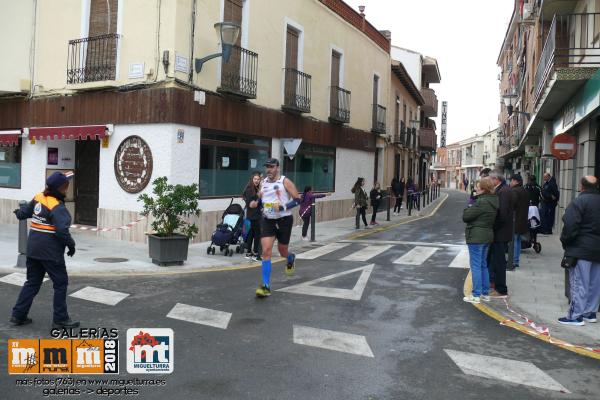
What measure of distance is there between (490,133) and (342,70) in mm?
54780

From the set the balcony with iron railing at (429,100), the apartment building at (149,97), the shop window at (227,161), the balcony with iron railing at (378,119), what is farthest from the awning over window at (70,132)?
the balcony with iron railing at (429,100)

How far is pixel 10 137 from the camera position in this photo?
1494 cm

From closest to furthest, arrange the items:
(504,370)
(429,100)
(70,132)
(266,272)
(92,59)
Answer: (504,370) → (266,272) → (92,59) → (70,132) → (429,100)

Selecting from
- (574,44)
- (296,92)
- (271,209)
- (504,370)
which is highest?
(574,44)

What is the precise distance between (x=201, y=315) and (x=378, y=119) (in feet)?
65.8

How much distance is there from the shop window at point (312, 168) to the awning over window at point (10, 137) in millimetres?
7716

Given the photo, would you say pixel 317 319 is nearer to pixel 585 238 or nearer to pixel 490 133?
pixel 585 238

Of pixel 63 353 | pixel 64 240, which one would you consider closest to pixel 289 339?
pixel 63 353

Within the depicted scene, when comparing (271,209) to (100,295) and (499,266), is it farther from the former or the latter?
(499,266)

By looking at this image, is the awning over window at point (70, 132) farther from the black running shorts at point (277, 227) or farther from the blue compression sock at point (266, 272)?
the blue compression sock at point (266, 272)

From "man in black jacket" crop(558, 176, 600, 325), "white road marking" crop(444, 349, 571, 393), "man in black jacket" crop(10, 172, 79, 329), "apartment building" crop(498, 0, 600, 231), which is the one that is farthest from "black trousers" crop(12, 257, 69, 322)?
"apartment building" crop(498, 0, 600, 231)

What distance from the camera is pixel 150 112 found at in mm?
12125

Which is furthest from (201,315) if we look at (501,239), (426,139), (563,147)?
(426,139)

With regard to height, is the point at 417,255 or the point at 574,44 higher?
the point at 574,44
